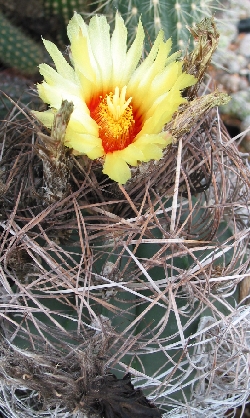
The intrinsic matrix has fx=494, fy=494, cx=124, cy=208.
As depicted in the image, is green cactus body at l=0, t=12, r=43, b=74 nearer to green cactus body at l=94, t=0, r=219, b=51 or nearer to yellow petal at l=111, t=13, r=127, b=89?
green cactus body at l=94, t=0, r=219, b=51

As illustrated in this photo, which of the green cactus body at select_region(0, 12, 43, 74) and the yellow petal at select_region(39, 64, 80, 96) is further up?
the yellow petal at select_region(39, 64, 80, 96)

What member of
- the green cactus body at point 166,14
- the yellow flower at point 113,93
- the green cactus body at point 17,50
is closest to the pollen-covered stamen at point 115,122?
the yellow flower at point 113,93

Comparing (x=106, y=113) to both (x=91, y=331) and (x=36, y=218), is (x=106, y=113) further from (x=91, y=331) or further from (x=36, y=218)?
(x=91, y=331)

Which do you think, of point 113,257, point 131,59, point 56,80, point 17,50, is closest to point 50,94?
point 56,80

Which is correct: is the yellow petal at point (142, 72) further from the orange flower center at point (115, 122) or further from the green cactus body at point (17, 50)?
the green cactus body at point (17, 50)

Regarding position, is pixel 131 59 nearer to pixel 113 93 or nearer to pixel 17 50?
pixel 113 93

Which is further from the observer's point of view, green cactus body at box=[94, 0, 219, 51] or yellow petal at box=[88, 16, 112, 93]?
green cactus body at box=[94, 0, 219, 51]

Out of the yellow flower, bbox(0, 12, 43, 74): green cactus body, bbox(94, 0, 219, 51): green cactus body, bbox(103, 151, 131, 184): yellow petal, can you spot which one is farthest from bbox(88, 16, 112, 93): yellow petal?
bbox(0, 12, 43, 74): green cactus body

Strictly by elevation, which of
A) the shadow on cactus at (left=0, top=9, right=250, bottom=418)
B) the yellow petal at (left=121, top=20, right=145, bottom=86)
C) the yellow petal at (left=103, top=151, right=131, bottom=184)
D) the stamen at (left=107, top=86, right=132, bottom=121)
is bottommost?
the shadow on cactus at (left=0, top=9, right=250, bottom=418)
